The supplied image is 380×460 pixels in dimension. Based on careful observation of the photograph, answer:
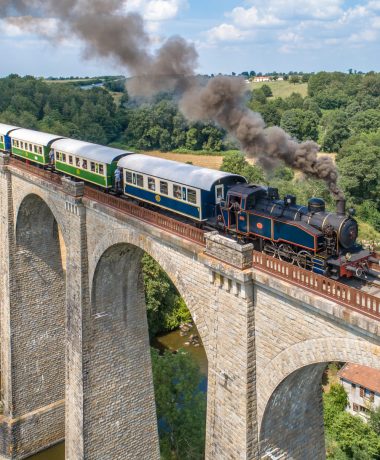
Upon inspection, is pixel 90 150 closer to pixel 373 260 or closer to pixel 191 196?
pixel 191 196

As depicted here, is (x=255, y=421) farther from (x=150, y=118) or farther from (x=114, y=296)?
(x=150, y=118)

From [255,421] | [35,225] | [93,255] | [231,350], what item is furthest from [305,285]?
[35,225]

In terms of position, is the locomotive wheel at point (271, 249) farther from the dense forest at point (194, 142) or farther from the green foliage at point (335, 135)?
the green foliage at point (335, 135)

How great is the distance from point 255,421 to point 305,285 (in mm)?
3623

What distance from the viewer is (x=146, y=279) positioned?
33.6 m

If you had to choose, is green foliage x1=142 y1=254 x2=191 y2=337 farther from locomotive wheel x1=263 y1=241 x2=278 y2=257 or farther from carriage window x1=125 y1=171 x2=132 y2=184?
locomotive wheel x1=263 y1=241 x2=278 y2=257

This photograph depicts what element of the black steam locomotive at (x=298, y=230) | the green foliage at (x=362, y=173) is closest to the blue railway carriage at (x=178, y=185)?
the black steam locomotive at (x=298, y=230)

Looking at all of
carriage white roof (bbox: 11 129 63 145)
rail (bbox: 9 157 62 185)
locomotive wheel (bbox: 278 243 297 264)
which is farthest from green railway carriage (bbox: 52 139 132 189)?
locomotive wheel (bbox: 278 243 297 264)

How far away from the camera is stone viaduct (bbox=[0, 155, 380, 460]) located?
10.6m

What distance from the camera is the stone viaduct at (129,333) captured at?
10578mm

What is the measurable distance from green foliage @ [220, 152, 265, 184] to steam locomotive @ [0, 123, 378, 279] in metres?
29.1

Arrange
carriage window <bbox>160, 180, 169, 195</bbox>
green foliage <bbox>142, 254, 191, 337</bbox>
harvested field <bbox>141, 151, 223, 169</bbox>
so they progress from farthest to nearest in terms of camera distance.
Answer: harvested field <bbox>141, 151, 223, 169</bbox> → green foliage <bbox>142, 254, 191, 337</bbox> → carriage window <bbox>160, 180, 169, 195</bbox>

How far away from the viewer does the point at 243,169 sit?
51125 millimetres

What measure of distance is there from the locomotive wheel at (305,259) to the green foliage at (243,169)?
3639 centimetres
